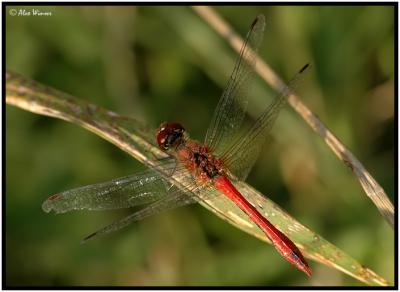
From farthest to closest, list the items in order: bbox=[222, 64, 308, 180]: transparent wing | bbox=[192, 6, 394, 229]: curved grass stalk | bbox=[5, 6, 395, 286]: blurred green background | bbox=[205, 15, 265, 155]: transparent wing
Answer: bbox=[5, 6, 395, 286]: blurred green background < bbox=[205, 15, 265, 155]: transparent wing < bbox=[222, 64, 308, 180]: transparent wing < bbox=[192, 6, 394, 229]: curved grass stalk

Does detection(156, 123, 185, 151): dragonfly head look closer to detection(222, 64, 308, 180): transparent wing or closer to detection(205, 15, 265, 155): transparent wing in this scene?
detection(205, 15, 265, 155): transparent wing

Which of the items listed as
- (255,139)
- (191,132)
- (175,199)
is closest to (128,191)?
(175,199)

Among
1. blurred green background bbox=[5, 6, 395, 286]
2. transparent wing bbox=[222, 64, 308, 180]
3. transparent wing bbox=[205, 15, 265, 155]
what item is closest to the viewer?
transparent wing bbox=[222, 64, 308, 180]

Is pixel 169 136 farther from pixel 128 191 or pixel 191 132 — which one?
pixel 191 132

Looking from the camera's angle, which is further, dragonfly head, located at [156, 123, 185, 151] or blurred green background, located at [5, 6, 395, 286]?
blurred green background, located at [5, 6, 395, 286]

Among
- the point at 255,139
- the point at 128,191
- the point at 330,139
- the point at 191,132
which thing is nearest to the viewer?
the point at 330,139

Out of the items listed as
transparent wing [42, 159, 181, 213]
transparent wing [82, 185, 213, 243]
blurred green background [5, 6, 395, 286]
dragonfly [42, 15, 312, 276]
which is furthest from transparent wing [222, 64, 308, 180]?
blurred green background [5, 6, 395, 286]

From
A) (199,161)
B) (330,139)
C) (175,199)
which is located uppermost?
(199,161)

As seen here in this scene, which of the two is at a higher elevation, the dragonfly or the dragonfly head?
the dragonfly head
